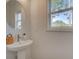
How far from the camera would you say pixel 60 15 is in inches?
122

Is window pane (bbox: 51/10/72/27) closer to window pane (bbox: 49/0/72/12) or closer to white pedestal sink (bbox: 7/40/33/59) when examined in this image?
window pane (bbox: 49/0/72/12)

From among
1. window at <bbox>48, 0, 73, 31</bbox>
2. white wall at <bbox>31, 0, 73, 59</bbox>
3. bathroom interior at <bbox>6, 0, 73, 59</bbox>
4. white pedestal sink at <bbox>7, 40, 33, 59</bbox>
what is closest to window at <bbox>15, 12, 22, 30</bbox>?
bathroom interior at <bbox>6, 0, 73, 59</bbox>

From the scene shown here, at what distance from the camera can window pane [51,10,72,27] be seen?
2901 mm

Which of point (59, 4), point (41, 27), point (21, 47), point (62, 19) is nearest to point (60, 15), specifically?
point (62, 19)

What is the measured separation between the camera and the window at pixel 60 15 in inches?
114

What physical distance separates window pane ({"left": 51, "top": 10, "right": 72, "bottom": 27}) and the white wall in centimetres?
24

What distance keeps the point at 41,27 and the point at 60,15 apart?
0.68 m

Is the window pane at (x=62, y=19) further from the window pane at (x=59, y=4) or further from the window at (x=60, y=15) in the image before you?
the window pane at (x=59, y=4)

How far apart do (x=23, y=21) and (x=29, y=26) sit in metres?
0.34

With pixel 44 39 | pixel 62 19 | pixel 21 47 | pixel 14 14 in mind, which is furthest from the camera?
pixel 44 39

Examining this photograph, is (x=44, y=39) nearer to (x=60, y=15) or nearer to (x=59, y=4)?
(x=60, y=15)

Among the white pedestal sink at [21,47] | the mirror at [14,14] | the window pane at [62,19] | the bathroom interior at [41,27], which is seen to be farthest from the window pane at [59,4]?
the white pedestal sink at [21,47]

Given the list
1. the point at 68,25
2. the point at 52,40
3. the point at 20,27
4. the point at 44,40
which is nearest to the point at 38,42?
the point at 44,40

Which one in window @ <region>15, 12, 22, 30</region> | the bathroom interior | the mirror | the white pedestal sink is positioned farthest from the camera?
window @ <region>15, 12, 22, 30</region>
